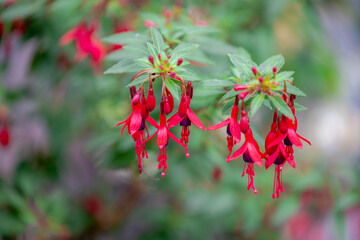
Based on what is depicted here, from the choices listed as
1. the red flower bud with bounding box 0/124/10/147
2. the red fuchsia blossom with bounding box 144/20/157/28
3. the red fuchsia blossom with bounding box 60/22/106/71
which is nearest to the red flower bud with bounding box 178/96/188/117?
the red fuchsia blossom with bounding box 144/20/157/28

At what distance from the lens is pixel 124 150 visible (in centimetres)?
104

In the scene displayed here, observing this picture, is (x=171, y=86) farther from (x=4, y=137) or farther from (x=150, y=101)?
(x=4, y=137)

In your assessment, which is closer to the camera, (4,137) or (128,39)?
(128,39)

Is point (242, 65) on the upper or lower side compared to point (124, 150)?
upper

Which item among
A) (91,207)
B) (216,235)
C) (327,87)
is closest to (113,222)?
(91,207)

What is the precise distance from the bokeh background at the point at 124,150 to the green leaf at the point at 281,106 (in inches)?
6.0

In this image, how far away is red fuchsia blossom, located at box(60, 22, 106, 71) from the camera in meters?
1.08

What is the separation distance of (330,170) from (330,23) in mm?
1544

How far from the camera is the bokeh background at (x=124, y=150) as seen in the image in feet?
3.49

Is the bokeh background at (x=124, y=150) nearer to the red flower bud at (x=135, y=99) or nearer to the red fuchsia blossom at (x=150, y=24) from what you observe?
the red fuchsia blossom at (x=150, y=24)

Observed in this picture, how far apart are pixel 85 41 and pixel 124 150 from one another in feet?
0.95

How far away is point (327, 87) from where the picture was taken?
2113 millimetres

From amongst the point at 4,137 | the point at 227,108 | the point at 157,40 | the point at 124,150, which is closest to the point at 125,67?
the point at 157,40

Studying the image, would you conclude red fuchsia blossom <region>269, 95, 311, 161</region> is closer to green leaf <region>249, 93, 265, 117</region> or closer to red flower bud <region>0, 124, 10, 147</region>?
green leaf <region>249, 93, 265, 117</region>
